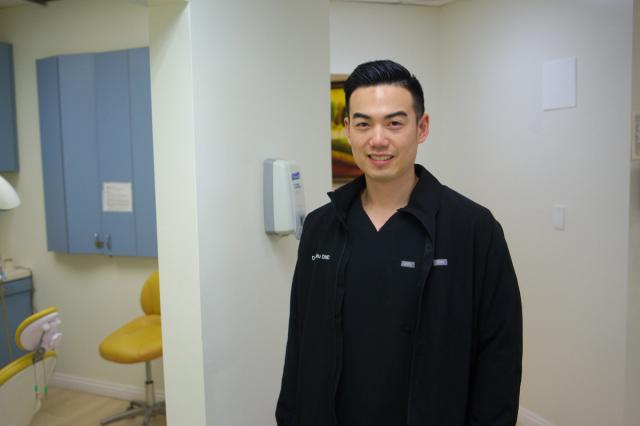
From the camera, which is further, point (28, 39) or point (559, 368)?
point (28, 39)

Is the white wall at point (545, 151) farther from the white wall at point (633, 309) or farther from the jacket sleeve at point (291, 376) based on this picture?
the jacket sleeve at point (291, 376)

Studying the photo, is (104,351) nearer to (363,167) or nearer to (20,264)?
(20,264)

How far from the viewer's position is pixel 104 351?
10.5 feet

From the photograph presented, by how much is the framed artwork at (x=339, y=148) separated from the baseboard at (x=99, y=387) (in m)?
1.86

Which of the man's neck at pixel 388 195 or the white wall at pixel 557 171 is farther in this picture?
the white wall at pixel 557 171

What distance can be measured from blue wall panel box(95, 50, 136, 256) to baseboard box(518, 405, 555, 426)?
2.54 metres

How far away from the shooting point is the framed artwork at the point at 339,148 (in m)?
3.68

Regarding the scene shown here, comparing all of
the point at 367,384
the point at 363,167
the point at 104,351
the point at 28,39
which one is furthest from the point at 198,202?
the point at 28,39

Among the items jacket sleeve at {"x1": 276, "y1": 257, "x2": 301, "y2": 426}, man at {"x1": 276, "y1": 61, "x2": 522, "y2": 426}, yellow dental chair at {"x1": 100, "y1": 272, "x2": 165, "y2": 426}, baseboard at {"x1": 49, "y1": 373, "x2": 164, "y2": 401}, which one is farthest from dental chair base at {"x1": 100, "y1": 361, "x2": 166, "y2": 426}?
man at {"x1": 276, "y1": 61, "x2": 522, "y2": 426}

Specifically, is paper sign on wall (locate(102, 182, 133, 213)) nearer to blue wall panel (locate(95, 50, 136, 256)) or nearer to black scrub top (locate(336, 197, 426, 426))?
blue wall panel (locate(95, 50, 136, 256))

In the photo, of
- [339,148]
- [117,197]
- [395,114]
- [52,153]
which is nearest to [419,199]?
[395,114]

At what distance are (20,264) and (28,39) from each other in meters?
1.57

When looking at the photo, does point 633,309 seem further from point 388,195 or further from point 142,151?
point 142,151

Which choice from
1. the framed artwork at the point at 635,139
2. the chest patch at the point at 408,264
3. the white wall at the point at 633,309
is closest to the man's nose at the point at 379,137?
the chest patch at the point at 408,264
